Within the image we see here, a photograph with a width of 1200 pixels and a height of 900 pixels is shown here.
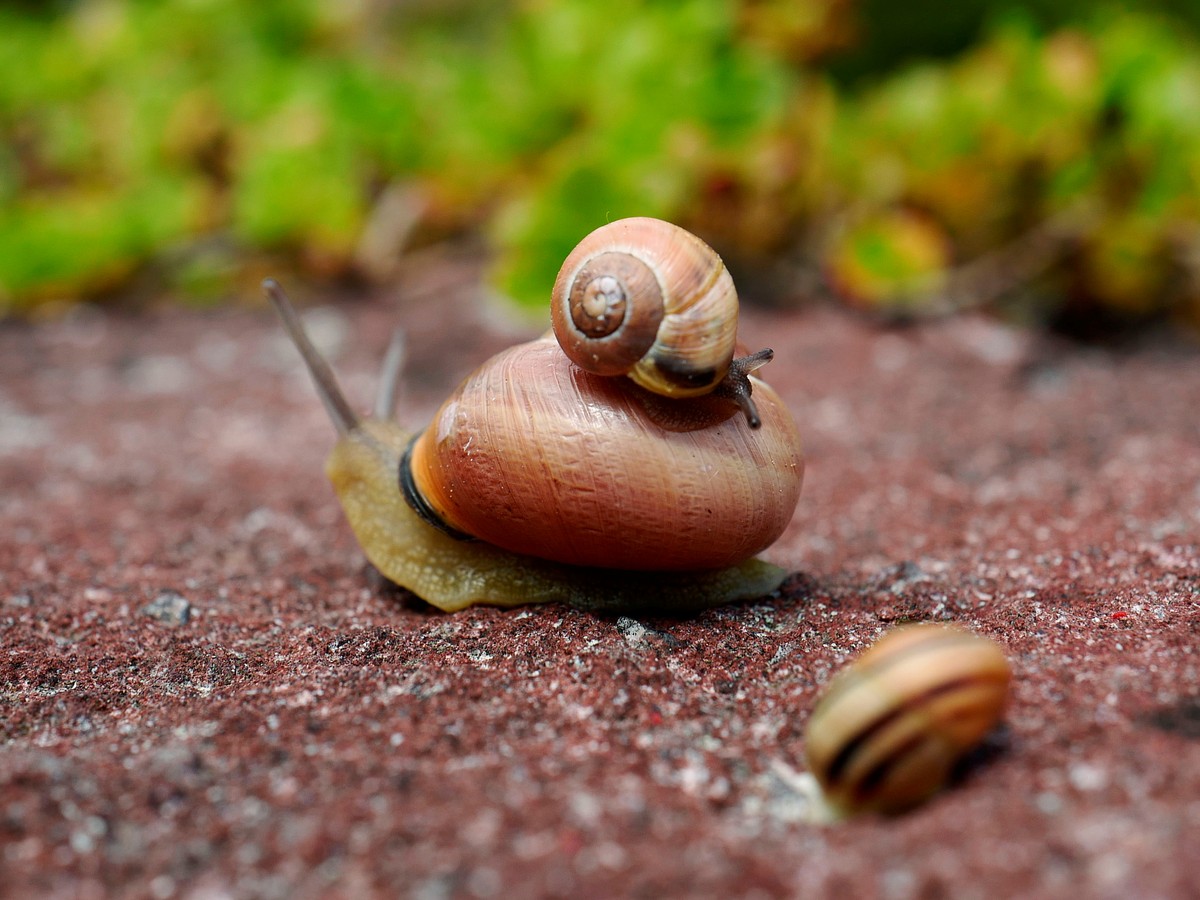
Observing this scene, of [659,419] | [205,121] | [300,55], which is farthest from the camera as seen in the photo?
[300,55]

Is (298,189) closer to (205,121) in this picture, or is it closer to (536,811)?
(205,121)

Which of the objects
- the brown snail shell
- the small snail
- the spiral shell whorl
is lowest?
the small snail

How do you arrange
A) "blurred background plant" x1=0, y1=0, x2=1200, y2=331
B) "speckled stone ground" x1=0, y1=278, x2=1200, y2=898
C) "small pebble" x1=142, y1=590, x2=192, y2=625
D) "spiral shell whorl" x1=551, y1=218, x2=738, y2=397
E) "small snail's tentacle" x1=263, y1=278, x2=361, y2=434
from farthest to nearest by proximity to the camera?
"blurred background plant" x1=0, y1=0, x2=1200, y2=331
"small snail's tentacle" x1=263, y1=278, x2=361, y2=434
"small pebble" x1=142, y1=590, x2=192, y2=625
"spiral shell whorl" x1=551, y1=218, x2=738, y2=397
"speckled stone ground" x1=0, y1=278, x2=1200, y2=898

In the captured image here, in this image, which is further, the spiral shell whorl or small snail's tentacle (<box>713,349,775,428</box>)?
small snail's tentacle (<box>713,349,775,428</box>)

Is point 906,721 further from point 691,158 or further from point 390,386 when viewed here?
point 691,158

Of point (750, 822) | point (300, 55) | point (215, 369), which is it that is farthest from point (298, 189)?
point (750, 822)

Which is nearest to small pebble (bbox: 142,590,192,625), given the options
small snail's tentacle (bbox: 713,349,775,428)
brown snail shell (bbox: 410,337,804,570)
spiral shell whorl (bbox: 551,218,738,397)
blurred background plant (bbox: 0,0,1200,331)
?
brown snail shell (bbox: 410,337,804,570)

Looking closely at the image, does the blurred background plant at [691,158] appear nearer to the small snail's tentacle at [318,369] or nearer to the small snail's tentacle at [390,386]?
the small snail's tentacle at [390,386]

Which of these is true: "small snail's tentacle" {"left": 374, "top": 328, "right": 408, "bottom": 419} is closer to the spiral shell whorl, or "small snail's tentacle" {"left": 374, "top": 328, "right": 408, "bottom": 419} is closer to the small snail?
the spiral shell whorl
